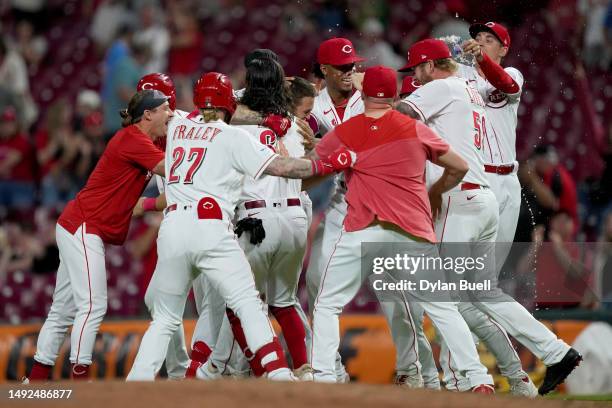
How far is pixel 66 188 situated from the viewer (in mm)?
13078

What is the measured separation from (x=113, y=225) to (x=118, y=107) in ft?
20.9

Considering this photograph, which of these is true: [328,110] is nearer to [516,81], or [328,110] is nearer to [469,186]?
[469,186]

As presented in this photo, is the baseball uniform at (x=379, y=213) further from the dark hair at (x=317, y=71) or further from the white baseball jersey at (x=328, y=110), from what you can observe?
the dark hair at (x=317, y=71)

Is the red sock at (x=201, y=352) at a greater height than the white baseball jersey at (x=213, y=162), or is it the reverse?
the white baseball jersey at (x=213, y=162)

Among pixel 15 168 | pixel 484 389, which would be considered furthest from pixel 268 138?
pixel 15 168

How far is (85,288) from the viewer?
303 inches

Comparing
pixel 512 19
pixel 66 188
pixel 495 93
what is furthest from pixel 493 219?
pixel 66 188

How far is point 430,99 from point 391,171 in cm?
80

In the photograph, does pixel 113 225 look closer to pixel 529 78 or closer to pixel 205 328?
pixel 205 328

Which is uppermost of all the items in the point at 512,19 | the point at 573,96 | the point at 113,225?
the point at 512,19

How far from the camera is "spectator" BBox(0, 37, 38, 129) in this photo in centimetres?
1436

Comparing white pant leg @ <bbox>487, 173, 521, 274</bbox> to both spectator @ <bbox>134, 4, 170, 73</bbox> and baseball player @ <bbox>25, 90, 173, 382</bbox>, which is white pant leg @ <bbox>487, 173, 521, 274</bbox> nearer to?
baseball player @ <bbox>25, 90, 173, 382</bbox>

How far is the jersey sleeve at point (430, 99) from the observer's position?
7.54m

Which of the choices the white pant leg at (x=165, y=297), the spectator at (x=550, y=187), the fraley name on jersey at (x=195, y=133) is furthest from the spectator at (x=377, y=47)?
the white pant leg at (x=165, y=297)
